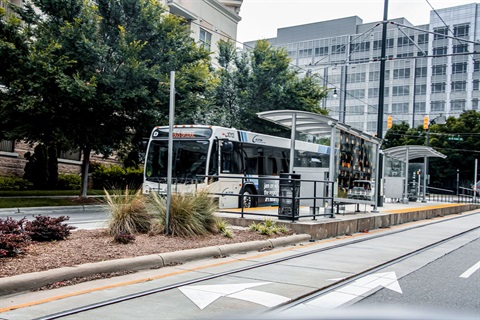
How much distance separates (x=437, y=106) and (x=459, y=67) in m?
7.05

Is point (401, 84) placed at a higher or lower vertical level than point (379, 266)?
higher

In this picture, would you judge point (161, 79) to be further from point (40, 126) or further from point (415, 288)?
point (415, 288)

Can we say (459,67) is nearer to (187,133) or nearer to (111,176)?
(111,176)

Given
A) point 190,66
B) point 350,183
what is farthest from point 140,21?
point 350,183

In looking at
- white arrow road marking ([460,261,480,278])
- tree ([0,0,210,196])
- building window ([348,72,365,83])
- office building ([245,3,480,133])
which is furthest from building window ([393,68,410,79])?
white arrow road marking ([460,261,480,278])

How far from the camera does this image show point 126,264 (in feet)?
25.2

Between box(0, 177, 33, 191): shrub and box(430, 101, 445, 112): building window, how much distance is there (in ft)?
245

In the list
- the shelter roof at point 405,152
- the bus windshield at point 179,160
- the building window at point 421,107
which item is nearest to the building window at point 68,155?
the bus windshield at point 179,160

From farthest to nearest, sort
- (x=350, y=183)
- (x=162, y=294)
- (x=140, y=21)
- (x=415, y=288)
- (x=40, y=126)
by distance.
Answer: (x=140, y=21) → (x=40, y=126) → (x=350, y=183) → (x=415, y=288) → (x=162, y=294)

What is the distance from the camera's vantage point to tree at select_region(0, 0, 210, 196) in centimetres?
1948

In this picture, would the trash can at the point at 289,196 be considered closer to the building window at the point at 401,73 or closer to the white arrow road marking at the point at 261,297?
A: the white arrow road marking at the point at 261,297

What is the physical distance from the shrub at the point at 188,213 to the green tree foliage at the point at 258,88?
20123mm

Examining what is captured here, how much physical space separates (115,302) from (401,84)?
88.8 metres

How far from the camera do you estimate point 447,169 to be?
2581 inches
